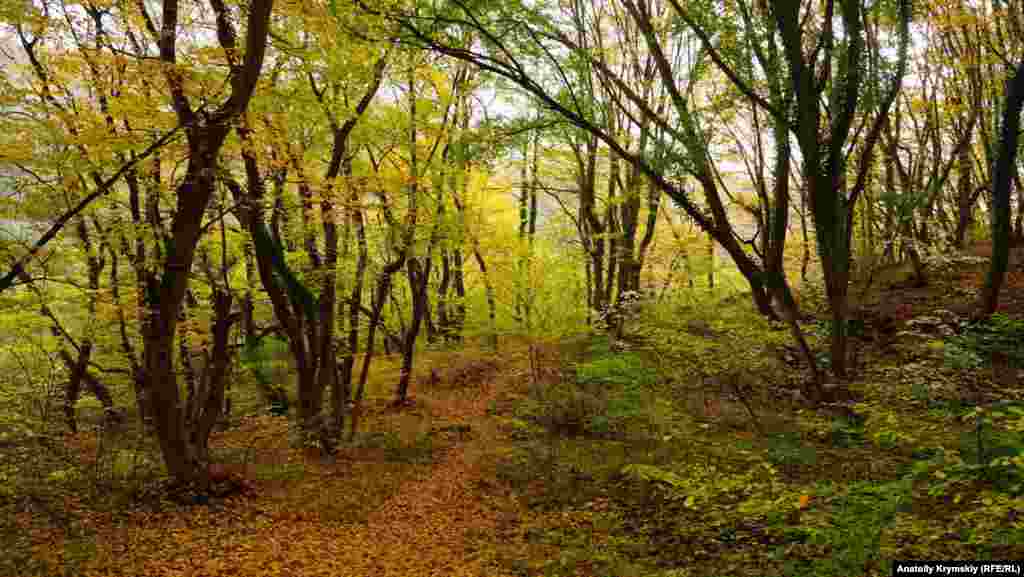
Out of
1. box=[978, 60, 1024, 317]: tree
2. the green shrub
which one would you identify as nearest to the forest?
box=[978, 60, 1024, 317]: tree

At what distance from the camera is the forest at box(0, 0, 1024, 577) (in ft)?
18.5

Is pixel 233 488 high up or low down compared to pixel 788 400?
down

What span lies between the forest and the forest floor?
7cm

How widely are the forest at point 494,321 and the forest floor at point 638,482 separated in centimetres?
7

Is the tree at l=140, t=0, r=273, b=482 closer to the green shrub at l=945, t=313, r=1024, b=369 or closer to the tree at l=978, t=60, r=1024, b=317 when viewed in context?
the green shrub at l=945, t=313, r=1024, b=369

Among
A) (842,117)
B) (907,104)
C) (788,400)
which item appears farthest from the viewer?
(907,104)

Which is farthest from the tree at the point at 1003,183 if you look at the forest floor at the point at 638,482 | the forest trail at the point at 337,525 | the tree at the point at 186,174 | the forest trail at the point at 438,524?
the tree at the point at 186,174

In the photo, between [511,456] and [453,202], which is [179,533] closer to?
[511,456]

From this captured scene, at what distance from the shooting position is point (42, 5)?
8.50m

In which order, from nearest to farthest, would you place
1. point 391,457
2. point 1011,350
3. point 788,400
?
point 1011,350
point 788,400
point 391,457

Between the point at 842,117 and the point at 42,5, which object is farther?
the point at 42,5

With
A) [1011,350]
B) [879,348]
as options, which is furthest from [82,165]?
[879,348]

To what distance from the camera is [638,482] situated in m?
8.60

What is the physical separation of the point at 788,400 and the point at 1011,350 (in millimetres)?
3777
